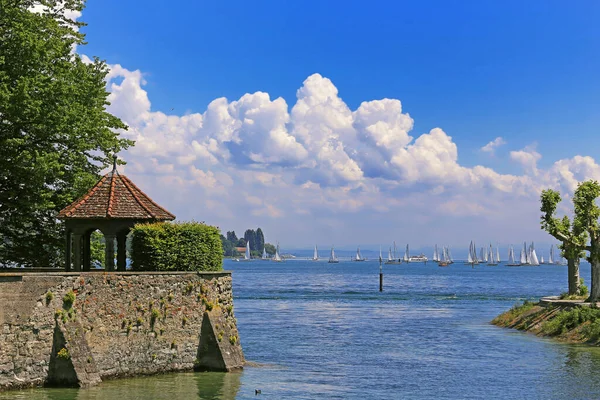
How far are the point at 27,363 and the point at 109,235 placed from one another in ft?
22.6

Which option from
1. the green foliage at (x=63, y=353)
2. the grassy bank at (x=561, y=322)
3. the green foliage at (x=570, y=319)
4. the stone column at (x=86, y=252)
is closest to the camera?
the green foliage at (x=63, y=353)

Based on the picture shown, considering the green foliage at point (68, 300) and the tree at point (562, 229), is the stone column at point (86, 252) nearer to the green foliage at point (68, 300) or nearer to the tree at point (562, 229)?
the green foliage at point (68, 300)

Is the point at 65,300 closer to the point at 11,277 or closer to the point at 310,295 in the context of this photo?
the point at 11,277

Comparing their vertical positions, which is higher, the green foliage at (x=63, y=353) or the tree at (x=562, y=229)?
the tree at (x=562, y=229)

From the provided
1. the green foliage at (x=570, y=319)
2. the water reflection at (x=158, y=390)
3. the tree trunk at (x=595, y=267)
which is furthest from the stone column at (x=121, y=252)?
the tree trunk at (x=595, y=267)

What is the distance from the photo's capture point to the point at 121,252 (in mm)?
32250

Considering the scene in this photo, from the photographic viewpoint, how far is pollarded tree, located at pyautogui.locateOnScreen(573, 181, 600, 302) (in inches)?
1957

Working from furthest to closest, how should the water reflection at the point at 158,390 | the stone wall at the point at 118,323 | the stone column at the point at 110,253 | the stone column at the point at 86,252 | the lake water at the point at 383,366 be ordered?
the stone column at the point at 86,252 → the stone column at the point at 110,253 → the lake water at the point at 383,366 → the stone wall at the point at 118,323 → the water reflection at the point at 158,390

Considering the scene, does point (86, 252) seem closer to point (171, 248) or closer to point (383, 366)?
point (171, 248)

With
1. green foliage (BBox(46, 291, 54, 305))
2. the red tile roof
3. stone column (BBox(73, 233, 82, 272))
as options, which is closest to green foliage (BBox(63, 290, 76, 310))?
green foliage (BBox(46, 291, 54, 305))

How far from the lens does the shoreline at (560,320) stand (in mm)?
45312

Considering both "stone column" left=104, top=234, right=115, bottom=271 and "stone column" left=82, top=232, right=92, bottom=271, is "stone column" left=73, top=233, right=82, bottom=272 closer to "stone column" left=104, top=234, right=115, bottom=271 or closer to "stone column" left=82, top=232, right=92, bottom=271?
"stone column" left=82, top=232, right=92, bottom=271

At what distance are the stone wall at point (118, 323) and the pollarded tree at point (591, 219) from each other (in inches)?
1066

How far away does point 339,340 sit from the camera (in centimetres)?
5078
